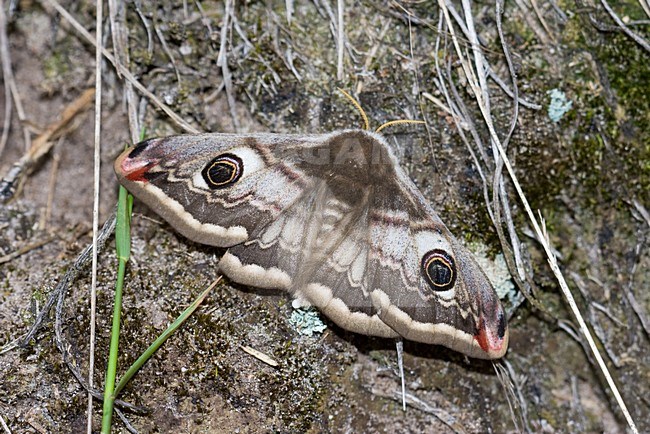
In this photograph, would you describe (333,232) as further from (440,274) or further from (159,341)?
(159,341)

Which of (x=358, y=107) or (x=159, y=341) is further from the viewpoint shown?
(x=358, y=107)

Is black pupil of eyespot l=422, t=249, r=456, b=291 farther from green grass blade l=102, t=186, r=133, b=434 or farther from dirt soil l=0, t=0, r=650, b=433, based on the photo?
green grass blade l=102, t=186, r=133, b=434

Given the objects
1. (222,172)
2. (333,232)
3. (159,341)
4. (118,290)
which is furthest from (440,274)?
(118,290)

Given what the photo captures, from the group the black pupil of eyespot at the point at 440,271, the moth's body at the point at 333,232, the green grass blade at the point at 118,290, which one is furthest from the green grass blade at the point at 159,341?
the black pupil of eyespot at the point at 440,271

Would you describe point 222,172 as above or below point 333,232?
above

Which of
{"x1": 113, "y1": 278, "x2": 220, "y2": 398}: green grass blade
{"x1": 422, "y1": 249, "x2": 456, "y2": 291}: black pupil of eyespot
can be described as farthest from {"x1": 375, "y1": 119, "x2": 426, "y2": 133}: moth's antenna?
{"x1": 113, "y1": 278, "x2": 220, "y2": 398}: green grass blade

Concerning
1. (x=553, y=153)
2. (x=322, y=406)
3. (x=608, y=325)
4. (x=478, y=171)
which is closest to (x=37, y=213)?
Result: (x=322, y=406)

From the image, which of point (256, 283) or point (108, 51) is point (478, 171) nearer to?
point (256, 283)
